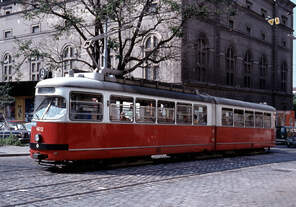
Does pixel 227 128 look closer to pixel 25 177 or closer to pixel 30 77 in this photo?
pixel 25 177

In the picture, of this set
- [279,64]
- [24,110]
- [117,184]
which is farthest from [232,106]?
[279,64]

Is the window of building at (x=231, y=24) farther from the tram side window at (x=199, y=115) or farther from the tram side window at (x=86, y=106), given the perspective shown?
the tram side window at (x=86, y=106)

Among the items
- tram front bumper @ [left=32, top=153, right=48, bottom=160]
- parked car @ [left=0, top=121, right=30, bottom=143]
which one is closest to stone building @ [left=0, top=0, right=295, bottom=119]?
parked car @ [left=0, top=121, right=30, bottom=143]

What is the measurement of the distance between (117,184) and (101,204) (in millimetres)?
2384

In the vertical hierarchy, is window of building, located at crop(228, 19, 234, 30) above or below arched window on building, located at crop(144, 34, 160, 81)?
above

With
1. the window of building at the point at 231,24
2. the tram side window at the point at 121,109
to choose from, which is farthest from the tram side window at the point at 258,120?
the window of building at the point at 231,24

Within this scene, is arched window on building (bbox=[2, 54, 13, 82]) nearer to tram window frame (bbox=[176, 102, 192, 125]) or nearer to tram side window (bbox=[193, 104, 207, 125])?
tram side window (bbox=[193, 104, 207, 125])

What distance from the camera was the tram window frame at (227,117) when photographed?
18.7 metres

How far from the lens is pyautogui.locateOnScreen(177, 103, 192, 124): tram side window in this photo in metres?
15.9

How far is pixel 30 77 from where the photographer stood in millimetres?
43188

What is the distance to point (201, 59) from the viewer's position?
36.3 metres

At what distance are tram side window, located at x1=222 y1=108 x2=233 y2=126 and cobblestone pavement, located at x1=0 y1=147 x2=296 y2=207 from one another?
18.3 feet

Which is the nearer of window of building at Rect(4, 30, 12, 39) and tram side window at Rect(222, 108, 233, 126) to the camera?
tram side window at Rect(222, 108, 233, 126)

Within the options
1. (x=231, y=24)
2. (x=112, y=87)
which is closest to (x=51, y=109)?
(x=112, y=87)
